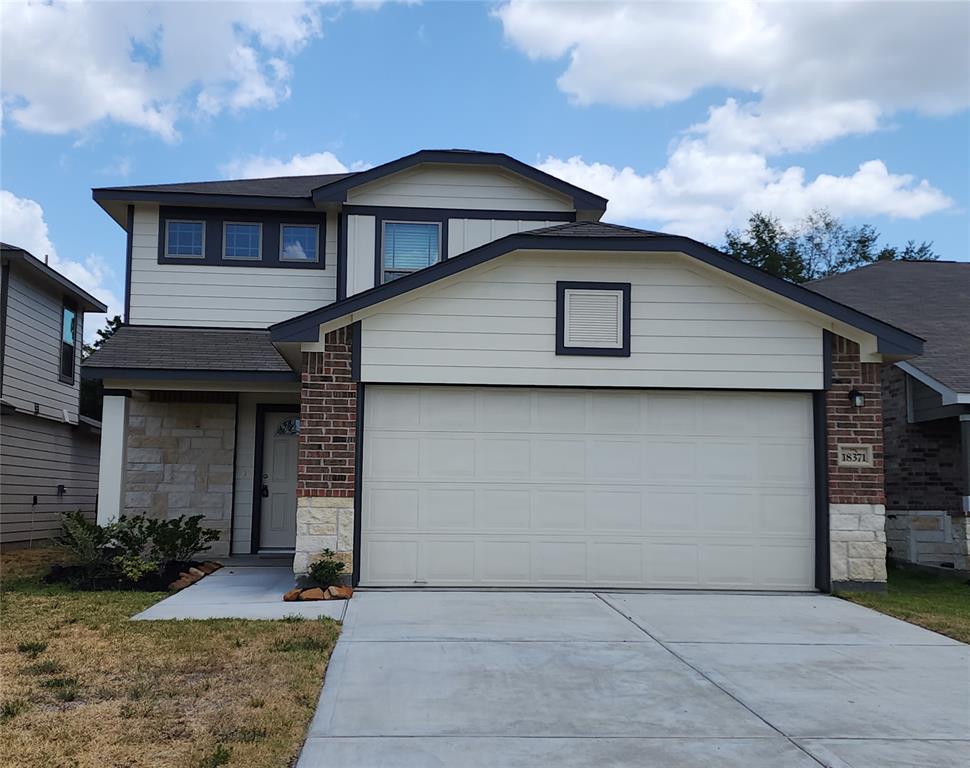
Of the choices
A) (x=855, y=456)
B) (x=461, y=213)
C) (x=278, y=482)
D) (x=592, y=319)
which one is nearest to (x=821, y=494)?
(x=855, y=456)

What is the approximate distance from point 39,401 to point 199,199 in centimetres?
634

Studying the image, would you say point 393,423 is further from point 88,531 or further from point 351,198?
point 351,198

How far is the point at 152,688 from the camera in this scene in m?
6.01

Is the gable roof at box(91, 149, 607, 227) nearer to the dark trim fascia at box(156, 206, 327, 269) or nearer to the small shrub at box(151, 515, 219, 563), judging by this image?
the dark trim fascia at box(156, 206, 327, 269)

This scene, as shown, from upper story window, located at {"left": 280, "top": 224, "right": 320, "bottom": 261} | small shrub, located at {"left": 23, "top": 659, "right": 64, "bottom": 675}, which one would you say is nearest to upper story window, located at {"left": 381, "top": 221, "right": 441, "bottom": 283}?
upper story window, located at {"left": 280, "top": 224, "right": 320, "bottom": 261}

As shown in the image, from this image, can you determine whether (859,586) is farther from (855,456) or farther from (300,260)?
(300,260)

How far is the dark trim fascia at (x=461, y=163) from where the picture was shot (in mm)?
13641

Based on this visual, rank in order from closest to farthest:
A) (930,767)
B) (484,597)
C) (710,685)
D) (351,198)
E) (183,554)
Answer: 1. (930,767)
2. (710,685)
3. (484,597)
4. (183,554)
5. (351,198)

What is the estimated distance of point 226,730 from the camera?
5.15 m

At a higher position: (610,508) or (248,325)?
(248,325)

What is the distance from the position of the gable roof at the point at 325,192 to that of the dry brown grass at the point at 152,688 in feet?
22.7

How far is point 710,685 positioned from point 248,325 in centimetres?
974

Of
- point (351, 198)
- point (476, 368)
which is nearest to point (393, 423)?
point (476, 368)

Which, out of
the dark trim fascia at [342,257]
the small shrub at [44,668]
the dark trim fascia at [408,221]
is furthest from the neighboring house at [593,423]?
the small shrub at [44,668]
